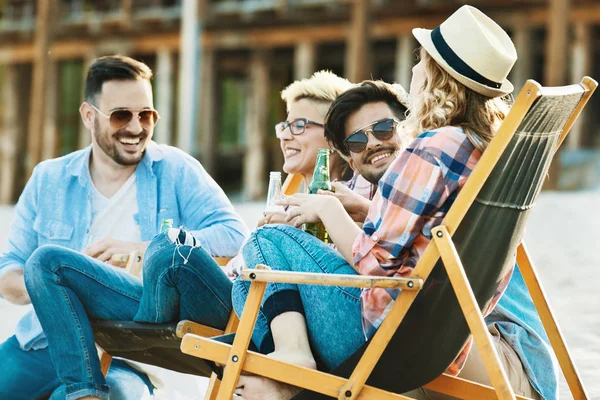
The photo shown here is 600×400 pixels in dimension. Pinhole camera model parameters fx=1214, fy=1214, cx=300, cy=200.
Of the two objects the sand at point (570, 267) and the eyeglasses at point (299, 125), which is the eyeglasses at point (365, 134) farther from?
the sand at point (570, 267)

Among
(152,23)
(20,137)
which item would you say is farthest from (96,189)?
(20,137)

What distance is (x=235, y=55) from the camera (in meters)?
20.1

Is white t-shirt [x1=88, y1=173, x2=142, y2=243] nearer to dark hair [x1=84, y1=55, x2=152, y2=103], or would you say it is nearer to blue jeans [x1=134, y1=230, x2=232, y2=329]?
dark hair [x1=84, y1=55, x2=152, y2=103]

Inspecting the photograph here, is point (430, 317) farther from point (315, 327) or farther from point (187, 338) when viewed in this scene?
point (187, 338)

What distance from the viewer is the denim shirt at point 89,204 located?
4.14 m

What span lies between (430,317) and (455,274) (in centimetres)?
16

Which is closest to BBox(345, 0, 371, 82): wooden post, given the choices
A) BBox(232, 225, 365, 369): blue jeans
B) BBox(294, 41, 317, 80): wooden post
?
BBox(294, 41, 317, 80): wooden post

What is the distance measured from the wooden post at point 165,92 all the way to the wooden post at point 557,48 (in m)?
6.99

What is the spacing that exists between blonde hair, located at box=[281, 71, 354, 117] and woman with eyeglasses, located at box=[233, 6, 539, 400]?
45.0 inches

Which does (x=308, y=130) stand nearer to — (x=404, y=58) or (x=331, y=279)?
(x=331, y=279)

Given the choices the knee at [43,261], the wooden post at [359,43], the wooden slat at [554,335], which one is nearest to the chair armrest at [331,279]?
the wooden slat at [554,335]

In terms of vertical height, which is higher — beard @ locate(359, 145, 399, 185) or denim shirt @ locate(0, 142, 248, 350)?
beard @ locate(359, 145, 399, 185)

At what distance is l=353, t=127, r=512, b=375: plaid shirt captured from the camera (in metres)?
2.99

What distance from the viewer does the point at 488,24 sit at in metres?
3.25
